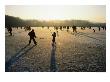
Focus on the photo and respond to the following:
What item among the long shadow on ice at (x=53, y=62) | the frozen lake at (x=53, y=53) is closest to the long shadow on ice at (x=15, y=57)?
the frozen lake at (x=53, y=53)

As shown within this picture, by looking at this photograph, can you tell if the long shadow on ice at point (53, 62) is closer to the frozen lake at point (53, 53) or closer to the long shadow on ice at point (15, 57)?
the frozen lake at point (53, 53)

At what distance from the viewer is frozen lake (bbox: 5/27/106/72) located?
181 inches

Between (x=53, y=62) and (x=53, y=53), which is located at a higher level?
(x=53, y=53)

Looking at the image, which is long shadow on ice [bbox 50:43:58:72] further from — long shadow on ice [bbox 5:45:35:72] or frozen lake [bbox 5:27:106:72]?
long shadow on ice [bbox 5:45:35:72]

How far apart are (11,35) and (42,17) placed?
55 cm

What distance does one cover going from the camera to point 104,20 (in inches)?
184

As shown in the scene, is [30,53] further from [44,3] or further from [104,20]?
[104,20]

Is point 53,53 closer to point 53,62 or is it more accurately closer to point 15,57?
point 53,62

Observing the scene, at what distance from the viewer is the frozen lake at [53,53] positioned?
4.59 m

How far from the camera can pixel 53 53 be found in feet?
15.4

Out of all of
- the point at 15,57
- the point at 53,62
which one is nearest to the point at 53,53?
the point at 53,62

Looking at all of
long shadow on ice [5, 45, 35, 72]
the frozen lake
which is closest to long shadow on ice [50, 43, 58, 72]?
the frozen lake
